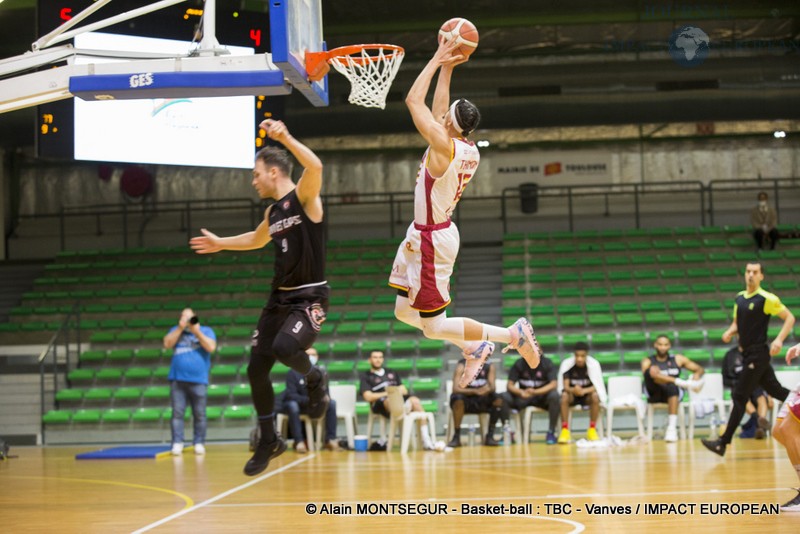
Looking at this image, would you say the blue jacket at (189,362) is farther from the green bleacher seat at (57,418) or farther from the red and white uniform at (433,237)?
the red and white uniform at (433,237)

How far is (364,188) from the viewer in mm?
24891

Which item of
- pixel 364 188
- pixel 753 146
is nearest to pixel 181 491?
pixel 364 188

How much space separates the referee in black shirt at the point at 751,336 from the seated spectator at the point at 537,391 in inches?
163

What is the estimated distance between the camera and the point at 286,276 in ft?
21.1

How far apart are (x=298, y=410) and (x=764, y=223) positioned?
11400 millimetres

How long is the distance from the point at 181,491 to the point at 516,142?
1728 centimetres

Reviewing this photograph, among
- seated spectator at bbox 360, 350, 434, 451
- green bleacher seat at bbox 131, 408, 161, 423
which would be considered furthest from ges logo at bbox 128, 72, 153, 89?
green bleacher seat at bbox 131, 408, 161, 423

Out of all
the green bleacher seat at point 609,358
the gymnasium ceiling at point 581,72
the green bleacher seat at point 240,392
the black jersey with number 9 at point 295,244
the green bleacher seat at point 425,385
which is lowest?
the green bleacher seat at point 240,392

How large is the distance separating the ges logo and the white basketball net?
1.33 metres

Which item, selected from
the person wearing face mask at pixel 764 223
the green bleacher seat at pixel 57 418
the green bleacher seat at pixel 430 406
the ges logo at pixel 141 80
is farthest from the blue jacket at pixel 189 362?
the person wearing face mask at pixel 764 223

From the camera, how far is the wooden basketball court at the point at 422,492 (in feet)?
22.6

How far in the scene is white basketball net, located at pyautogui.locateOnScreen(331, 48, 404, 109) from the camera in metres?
7.20

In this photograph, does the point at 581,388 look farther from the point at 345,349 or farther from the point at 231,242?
the point at 231,242

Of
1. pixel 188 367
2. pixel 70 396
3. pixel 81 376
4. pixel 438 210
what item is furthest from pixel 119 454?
pixel 438 210
